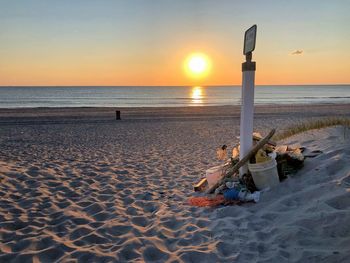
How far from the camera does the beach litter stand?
5.64m

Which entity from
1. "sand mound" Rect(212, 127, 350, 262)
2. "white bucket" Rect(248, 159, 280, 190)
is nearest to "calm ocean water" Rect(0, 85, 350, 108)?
"white bucket" Rect(248, 159, 280, 190)

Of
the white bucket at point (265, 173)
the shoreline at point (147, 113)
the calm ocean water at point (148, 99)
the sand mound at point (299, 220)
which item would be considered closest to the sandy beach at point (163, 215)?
the sand mound at point (299, 220)

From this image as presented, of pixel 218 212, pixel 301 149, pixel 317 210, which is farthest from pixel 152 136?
pixel 317 210

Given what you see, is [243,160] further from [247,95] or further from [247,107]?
[247,95]

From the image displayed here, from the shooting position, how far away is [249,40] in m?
6.07

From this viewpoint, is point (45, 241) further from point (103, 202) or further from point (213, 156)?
point (213, 156)

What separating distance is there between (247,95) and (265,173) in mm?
1367

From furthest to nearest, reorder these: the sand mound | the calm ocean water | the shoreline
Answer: the calm ocean water
the shoreline
the sand mound

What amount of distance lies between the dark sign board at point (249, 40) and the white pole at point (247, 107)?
5.6 inches

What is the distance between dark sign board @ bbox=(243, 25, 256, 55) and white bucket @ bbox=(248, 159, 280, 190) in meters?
1.98

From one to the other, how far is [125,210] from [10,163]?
4.69 meters

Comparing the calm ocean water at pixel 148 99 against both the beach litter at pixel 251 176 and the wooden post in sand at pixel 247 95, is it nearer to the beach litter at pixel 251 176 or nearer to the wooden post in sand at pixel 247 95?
the beach litter at pixel 251 176

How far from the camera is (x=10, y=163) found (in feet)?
28.6

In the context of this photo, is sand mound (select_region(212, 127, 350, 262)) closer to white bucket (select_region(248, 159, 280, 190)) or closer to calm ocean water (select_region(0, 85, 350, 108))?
white bucket (select_region(248, 159, 280, 190))
